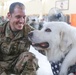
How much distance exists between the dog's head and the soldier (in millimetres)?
304

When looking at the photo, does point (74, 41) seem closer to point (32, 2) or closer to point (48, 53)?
point (48, 53)

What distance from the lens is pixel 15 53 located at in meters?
2.49

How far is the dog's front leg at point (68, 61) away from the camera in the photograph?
1740 mm

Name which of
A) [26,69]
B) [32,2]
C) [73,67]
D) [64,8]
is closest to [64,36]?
[73,67]

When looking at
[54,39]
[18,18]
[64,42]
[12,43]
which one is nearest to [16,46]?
[12,43]

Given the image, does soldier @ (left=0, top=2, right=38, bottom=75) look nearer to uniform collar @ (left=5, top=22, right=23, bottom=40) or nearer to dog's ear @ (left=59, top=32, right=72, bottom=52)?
uniform collar @ (left=5, top=22, right=23, bottom=40)

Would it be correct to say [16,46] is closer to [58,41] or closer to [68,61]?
[58,41]

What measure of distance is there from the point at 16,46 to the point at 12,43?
0.05 metres

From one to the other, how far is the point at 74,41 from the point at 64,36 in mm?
130

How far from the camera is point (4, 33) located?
2498 millimetres

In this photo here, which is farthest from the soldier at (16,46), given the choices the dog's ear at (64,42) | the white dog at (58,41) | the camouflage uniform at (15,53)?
the dog's ear at (64,42)

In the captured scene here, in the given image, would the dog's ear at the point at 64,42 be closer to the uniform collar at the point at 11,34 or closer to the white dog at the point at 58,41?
the white dog at the point at 58,41

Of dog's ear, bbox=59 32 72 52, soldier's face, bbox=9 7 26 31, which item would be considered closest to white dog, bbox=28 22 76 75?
dog's ear, bbox=59 32 72 52

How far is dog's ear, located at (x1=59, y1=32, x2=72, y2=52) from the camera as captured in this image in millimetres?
1811
